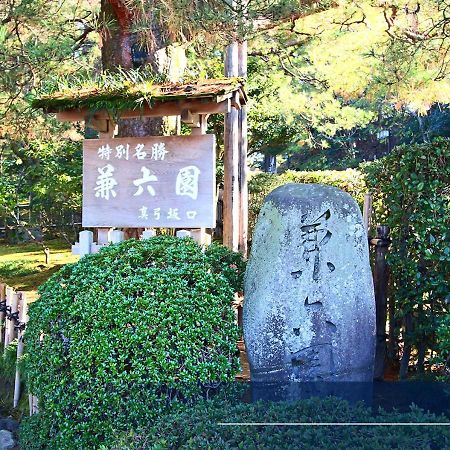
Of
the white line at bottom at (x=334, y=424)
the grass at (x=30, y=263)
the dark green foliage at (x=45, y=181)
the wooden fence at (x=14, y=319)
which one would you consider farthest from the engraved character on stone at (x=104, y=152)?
the dark green foliage at (x=45, y=181)

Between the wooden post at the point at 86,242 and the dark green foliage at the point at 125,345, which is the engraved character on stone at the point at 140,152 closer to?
the wooden post at the point at 86,242

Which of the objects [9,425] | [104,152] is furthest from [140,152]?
[9,425]

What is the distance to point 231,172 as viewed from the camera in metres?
8.77

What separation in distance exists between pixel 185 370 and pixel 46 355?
33.8 inches

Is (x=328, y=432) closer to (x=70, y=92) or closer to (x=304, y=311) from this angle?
(x=304, y=311)

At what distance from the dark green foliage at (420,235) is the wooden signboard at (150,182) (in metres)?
1.45

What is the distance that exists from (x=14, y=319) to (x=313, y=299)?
304 cm

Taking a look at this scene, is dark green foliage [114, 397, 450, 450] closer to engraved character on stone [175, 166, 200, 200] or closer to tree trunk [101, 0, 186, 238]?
engraved character on stone [175, 166, 200, 200]

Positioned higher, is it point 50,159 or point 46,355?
point 50,159

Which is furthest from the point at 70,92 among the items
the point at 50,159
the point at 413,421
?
the point at 50,159

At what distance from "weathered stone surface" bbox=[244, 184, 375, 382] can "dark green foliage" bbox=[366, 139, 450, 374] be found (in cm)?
79

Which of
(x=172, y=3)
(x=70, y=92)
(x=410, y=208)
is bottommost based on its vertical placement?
(x=410, y=208)

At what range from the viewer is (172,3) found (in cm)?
460

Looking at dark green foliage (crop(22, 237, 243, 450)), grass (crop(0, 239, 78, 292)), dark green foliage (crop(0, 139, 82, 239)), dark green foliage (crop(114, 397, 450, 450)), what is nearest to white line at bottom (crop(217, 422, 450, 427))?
dark green foliage (crop(114, 397, 450, 450))
